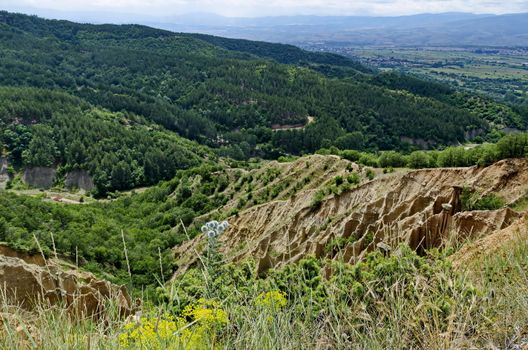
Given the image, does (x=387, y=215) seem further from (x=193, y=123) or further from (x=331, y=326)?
(x=193, y=123)

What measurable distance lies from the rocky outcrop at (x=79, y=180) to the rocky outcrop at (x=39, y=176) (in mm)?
3734

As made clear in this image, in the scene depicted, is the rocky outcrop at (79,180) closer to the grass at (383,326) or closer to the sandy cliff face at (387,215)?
the sandy cliff face at (387,215)

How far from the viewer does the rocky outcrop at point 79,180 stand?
371ft

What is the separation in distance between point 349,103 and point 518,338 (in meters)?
182

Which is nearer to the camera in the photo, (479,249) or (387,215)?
(479,249)

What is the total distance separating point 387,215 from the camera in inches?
1275

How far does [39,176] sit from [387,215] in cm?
10356

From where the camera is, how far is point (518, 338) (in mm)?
5438

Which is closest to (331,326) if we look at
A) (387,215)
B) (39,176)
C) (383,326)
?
(383,326)

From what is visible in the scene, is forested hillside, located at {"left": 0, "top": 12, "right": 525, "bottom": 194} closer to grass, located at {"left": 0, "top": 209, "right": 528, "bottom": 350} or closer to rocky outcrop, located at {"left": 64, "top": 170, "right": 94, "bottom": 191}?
rocky outcrop, located at {"left": 64, "top": 170, "right": 94, "bottom": 191}

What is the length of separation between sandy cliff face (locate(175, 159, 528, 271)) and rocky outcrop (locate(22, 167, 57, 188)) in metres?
83.3

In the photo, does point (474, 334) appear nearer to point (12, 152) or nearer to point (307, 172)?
point (307, 172)

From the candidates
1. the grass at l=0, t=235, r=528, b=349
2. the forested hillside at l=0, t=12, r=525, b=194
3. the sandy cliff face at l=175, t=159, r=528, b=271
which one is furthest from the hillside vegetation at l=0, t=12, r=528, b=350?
the forested hillside at l=0, t=12, r=525, b=194

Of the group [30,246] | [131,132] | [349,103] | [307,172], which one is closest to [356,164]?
[307,172]
